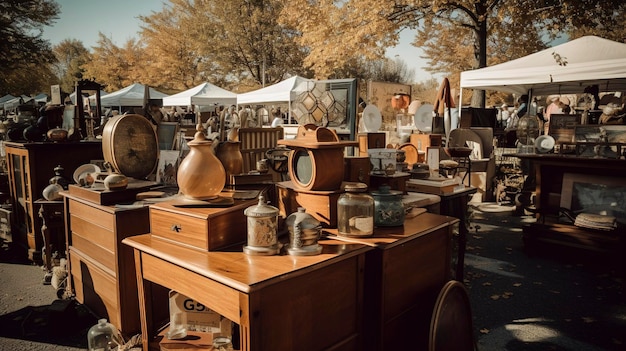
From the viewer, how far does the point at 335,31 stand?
12.9 metres

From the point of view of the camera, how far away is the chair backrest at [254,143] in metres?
4.38

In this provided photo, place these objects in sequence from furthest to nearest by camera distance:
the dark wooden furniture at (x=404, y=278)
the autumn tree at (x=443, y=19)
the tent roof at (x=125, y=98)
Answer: the tent roof at (x=125, y=98)
the autumn tree at (x=443, y=19)
the dark wooden furniture at (x=404, y=278)

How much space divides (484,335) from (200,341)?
2134 mm

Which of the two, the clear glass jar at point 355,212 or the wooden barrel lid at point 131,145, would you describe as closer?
the clear glass jar at point 355,212

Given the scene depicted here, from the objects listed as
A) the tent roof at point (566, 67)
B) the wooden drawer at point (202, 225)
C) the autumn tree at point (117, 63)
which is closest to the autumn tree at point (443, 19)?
the tent roof at point (566, 67)

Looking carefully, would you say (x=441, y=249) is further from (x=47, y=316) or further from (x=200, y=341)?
(x=47, y=316)

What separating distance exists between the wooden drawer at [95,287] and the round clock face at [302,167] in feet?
4.84

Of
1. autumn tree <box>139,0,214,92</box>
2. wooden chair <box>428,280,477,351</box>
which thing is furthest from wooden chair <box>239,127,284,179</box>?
autumn tree <box>139,0,214,92</box>

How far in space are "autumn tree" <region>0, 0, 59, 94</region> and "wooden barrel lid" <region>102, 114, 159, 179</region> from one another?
1829 centimetres

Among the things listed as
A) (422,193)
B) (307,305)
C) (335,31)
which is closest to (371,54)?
(335,31)

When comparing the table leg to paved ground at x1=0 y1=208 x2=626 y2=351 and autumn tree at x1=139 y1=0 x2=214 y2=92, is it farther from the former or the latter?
autumn tree at x1=139 y1=0 x2=214 y2=92

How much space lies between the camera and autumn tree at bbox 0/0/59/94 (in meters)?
16.8

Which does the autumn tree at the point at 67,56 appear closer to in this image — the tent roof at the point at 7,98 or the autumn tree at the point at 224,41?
the tent roof at the point at 7,98

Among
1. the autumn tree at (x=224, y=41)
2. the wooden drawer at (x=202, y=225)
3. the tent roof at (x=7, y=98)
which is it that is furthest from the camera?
the autumn tree at (x=224, y=41)
